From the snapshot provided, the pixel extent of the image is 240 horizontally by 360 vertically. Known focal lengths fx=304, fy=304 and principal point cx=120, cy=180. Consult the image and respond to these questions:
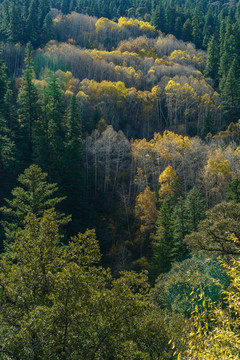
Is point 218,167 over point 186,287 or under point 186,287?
over

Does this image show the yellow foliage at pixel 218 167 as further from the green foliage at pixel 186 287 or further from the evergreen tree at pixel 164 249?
the green foliage at pixel 186 287

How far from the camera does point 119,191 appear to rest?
136 ft

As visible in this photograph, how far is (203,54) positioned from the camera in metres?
80.1

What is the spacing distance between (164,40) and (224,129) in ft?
142

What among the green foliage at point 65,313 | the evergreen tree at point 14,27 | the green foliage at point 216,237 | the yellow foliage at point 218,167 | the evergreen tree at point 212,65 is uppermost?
the evergreen tree at point 14,27

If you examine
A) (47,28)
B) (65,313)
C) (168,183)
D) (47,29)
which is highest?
(47,28)

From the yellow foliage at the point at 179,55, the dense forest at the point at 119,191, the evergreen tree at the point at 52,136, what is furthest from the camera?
the yellow foliage at the point at 179,55

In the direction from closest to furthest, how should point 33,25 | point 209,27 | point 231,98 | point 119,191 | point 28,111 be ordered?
point 28,111, point 119,191, point 231,98, point 33,25, point 209,27

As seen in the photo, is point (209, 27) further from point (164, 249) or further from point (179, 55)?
point (164, 249)

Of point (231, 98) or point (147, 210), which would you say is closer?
point (147, 210)

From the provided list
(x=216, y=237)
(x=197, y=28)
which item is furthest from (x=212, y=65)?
(x=216, y=237)

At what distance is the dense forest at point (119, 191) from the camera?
7156 mm

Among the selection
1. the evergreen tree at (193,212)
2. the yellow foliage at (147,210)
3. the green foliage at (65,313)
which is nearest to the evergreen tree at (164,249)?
the evergreen tree at (193,212)

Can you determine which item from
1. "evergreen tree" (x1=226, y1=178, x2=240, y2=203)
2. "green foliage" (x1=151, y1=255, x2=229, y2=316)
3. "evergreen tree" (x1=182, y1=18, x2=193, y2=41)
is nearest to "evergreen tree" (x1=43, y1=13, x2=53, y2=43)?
"evergreen tree" (x1=182, y1=18, x2=193, y2=41)
